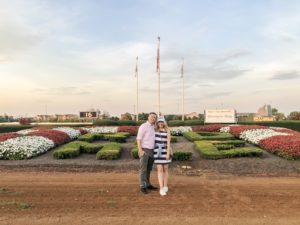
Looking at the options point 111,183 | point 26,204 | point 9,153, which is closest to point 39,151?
point 9,153

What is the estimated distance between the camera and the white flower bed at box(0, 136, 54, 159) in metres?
12.4

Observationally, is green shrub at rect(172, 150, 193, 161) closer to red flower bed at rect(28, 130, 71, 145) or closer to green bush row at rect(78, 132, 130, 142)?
green bush row at rect(78, 132, 130, 142)

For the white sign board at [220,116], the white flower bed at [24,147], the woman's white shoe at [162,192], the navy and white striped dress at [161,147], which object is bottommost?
the woman's white shoe at [162,192]

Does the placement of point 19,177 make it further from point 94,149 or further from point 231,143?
point 231,143

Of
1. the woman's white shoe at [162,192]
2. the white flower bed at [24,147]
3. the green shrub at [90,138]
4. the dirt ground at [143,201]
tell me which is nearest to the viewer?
the dirt ground at [143,201]

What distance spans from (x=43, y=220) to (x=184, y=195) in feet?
9.75

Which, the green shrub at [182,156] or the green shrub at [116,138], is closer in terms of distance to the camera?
the green shrub at [182,156]

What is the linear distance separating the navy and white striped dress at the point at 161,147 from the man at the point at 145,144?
0.09 metres

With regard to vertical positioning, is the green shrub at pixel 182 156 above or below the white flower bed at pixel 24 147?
below

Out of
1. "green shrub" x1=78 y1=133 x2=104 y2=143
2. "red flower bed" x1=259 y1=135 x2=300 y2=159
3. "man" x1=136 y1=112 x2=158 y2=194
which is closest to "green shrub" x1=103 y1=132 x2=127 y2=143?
"green shrub" x1=78 y1=133 x2=104 y2=143

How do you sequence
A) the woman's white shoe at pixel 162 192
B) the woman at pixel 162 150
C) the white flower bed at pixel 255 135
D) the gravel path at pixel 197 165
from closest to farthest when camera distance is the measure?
the woman's white shoe at pixel 162 192 → the woman at pixel 162 150 → the gravel path at pixel 197 165 → the white flower bed at pixel 255 135

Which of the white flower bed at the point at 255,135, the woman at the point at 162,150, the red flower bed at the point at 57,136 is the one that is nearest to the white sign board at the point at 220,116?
the white flower bed at the point at 255,135

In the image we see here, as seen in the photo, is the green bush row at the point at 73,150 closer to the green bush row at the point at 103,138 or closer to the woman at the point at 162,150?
the green bush row at the point at 103,138

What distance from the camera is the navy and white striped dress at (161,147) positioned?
25.3 ft
